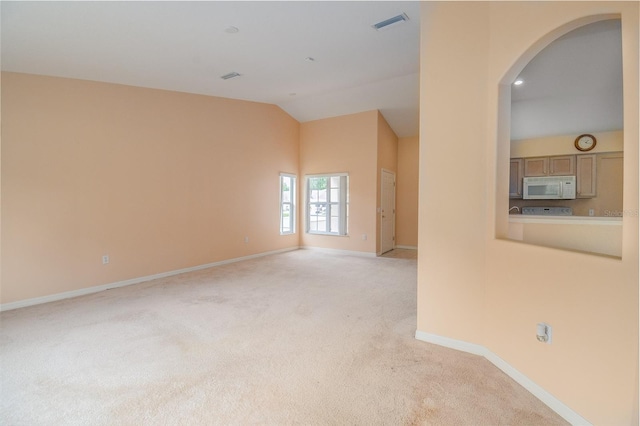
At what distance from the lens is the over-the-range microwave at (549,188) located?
4.80 m

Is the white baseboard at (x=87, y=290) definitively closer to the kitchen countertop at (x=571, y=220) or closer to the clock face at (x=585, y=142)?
the kitchen countertop at (x=571, y=220)

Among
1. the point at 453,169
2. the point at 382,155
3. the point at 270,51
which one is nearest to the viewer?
the point at 453,169

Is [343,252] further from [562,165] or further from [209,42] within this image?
[209,42]

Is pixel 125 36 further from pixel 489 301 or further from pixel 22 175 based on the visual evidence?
pixel 489 301

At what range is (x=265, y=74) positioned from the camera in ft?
14.0

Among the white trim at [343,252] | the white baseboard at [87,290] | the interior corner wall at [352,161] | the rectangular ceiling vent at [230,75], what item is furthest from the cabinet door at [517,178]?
the white baseboard at [87,290]

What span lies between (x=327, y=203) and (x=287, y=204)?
1007mm

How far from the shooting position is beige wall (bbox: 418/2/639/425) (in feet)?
4.45

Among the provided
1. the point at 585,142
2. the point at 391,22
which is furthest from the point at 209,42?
the point at 585,142

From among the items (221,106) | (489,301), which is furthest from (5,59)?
(489,301)

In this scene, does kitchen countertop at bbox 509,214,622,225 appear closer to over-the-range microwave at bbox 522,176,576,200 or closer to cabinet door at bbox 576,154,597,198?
over-the-range microwave at bbox 522,176,576,200

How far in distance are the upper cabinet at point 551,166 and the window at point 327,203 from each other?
3577 mm

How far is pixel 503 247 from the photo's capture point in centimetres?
204

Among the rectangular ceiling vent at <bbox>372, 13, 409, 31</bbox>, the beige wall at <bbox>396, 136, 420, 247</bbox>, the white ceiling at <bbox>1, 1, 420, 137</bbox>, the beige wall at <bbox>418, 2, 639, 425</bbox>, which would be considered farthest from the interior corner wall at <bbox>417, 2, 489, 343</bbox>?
the beige wall at <bbox>396, 136, 420, 247</bbox>
